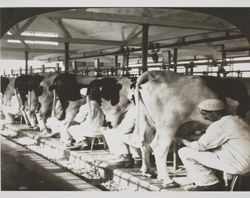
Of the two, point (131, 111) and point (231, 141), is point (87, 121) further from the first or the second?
point (231, 141)

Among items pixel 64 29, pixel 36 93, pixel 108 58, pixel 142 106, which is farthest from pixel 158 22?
pixel 108 58

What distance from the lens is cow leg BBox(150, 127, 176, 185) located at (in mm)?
3404

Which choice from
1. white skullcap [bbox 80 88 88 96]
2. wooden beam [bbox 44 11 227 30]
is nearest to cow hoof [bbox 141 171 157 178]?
wooden beam [bbox 44 11 227 30]

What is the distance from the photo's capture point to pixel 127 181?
147 inches

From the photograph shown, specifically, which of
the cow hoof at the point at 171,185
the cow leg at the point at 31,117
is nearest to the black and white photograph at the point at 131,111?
the cow hoof at the point at 171,185

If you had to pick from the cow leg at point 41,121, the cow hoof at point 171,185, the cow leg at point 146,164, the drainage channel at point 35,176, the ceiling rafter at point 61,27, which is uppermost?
the ceiling rafter at point 61,27

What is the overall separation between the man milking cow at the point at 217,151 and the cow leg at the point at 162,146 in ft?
0.62

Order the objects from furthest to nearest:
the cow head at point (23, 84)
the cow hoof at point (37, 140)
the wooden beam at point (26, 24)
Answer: the cow head at point (23, 84) < the cow hoof at point (37, 140) < the wooden beam at point (26, 24)

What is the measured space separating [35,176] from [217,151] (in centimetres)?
178

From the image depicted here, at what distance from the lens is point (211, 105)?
334cm

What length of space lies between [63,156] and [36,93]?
4.30 feet

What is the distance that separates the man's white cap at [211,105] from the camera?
3.29m

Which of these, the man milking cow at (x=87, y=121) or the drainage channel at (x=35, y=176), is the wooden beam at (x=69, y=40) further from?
the drainage channel at (x=35, y=176)

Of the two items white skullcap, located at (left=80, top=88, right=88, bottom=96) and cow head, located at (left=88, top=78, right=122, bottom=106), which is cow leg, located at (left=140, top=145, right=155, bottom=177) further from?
white skullcap, located at (left=80, top=88, right=88, bottom=96)
